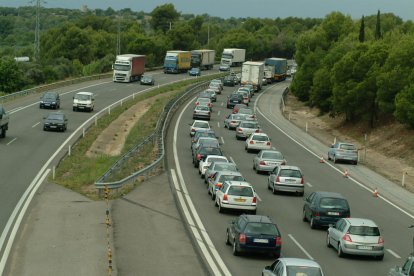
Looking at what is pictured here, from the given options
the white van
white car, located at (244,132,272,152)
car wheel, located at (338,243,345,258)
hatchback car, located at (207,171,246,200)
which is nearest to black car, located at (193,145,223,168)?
white car, located at (244,132,272,152)

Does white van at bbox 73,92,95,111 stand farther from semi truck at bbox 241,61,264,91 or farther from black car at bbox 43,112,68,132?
semi truck at bbox 241,61,264,91

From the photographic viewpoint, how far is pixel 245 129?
62.8 m

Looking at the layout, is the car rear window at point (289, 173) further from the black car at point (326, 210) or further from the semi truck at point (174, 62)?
the semi truck at point (174, 62)

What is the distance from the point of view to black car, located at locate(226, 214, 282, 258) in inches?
1001

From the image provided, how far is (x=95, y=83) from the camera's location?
355ft

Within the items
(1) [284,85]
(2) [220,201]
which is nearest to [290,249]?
(2) [220,201]

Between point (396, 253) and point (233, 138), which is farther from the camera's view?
point (233, 138)

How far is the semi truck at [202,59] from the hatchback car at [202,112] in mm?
66041

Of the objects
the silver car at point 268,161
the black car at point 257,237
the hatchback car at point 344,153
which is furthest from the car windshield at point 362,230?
the hatchback car at point 344,153

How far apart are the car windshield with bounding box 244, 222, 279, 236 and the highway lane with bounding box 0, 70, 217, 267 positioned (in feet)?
22.8

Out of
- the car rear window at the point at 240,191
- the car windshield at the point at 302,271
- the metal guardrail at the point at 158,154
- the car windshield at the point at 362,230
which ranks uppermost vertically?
the car windshield at the point at 302,271

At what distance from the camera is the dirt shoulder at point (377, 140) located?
5516 cm

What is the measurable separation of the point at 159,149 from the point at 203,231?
1960 cm

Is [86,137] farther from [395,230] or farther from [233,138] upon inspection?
[395,230]
